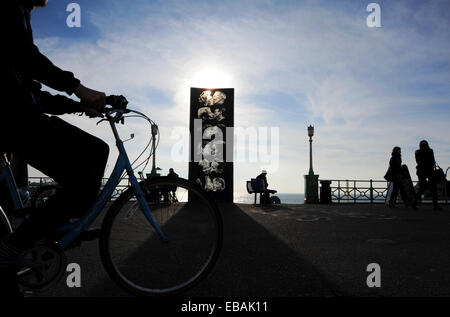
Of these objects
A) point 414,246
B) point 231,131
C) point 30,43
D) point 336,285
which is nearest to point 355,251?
point 414,246

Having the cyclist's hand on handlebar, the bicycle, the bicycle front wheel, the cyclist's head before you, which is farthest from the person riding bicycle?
the cyclist's head

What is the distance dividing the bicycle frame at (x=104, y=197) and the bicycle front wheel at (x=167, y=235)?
36mm

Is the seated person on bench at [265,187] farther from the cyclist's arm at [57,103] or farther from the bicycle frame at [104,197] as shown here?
the cyclist's arm at [57,103]

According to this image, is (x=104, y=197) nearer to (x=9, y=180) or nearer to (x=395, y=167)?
(x=9, y=180)

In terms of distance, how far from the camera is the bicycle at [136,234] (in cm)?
213

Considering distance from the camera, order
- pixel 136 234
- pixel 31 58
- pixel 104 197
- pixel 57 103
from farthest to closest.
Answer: pixel 136 234 < pixel 57 103 < pixel 104 197 < pixel 31 58

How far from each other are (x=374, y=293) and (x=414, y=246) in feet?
8.83

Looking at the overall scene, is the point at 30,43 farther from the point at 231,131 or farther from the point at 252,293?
the point at 231,131

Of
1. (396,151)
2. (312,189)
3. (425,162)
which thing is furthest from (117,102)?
(312,189)

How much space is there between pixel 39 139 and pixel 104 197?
1.86ft

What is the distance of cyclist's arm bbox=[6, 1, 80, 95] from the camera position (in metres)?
1.94

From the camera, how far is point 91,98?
2.17 m

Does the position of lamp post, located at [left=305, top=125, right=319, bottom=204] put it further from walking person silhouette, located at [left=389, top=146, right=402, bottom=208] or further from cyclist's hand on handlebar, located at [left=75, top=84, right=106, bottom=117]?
cyclist's hand on handlebar, located at [left=75, top=84, right=106, bottom=117]

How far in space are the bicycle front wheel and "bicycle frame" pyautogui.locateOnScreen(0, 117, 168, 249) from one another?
36mm
